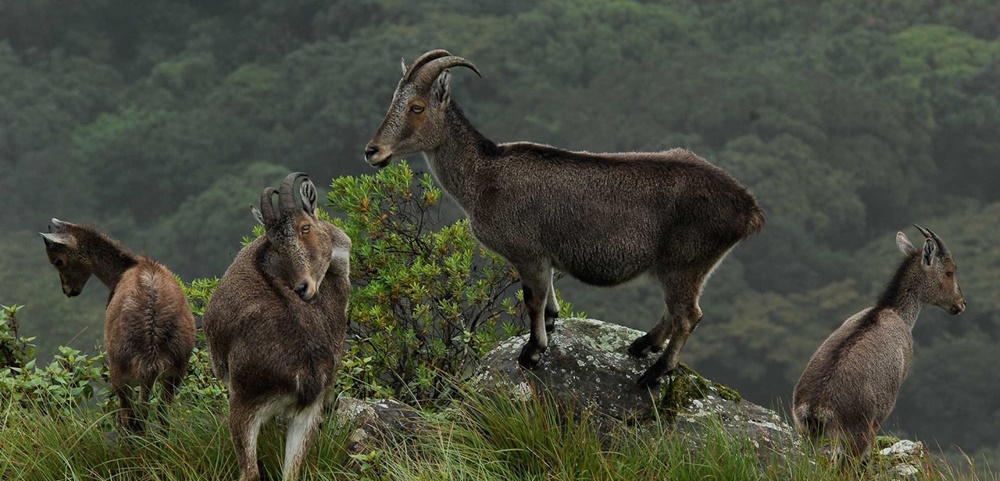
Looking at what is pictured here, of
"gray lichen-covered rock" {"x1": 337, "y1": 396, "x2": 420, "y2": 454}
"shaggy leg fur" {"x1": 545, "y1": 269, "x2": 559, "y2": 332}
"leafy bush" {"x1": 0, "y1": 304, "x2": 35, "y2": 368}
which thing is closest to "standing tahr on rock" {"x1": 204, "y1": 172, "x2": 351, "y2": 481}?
"gray lichen-covered rock" {"x1": 337, "y1": 396, "x2": 420, "y2": 454}

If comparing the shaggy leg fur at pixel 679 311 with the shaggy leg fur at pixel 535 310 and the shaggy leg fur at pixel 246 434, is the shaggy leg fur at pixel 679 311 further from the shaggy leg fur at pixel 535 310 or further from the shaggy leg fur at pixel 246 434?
the shaggy leg fur at pixel 246 434

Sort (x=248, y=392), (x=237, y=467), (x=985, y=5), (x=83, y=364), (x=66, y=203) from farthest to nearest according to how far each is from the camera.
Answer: (x=985, y=5) < (x=66, y=203) < (x=83, y=364) < (x=237, y=467) < (x=248, y=392)

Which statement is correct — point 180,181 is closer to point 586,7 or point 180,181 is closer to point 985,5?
point 586,7

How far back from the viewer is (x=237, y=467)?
7.38 meters

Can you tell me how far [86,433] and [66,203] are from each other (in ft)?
200

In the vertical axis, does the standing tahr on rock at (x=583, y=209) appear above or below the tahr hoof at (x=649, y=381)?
above

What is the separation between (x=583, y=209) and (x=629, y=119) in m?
62.6

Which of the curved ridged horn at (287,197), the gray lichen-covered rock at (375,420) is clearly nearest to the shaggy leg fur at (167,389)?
the gray lichen-covered rock at (375,420)

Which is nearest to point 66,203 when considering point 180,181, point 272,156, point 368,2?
point 180,181

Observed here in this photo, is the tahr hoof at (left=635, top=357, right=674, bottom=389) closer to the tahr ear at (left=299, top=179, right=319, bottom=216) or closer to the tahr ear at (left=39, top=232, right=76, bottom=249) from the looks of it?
the tahr ear at (left=299, top=179, right=319, bottom=216)

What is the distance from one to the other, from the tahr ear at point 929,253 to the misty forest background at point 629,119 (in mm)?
39098

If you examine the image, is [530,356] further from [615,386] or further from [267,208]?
[267,208]

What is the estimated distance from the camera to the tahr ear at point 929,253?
36.1 feet

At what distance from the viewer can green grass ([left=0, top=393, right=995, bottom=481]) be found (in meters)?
7.27
